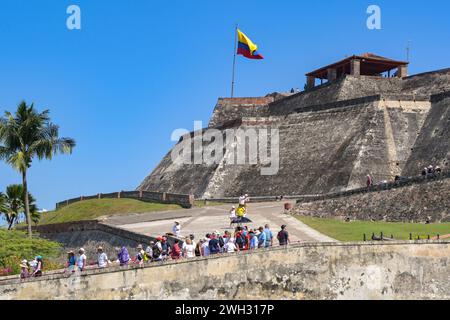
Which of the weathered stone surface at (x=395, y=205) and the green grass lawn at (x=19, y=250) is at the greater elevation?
the weathered stone surface at (x=395, y=205)

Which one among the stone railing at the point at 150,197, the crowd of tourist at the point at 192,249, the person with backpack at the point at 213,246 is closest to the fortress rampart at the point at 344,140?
the stone railing at the point at 150,197

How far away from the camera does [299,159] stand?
4659 cm

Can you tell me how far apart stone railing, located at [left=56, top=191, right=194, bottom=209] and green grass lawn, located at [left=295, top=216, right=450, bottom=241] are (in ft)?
39.5

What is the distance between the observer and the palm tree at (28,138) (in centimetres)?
3356

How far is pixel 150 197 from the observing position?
4834 cm

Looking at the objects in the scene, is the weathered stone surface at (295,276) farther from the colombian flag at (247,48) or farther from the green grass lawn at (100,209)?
the colombian flag at (247,48)

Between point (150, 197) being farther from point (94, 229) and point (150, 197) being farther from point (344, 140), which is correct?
point (344, 140)

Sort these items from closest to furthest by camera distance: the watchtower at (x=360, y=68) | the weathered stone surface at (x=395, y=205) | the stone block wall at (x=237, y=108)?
the weathered stone surface at (x=395, y=205) → the watchtower at (x=360, y=68) → the stone block wall at (x=237, y=108)

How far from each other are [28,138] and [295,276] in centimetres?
1630

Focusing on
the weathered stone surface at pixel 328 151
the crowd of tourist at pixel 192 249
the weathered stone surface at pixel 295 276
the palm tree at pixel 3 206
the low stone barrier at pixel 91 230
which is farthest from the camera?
the weathered stone surface at pixel 328 151

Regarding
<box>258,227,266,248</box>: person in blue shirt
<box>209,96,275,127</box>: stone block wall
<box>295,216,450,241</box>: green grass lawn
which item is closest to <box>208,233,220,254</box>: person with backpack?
<box>258,227,266,248</box>: person in blue shirt

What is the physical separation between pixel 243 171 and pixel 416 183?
1924 cm

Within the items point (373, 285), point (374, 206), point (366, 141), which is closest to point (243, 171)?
point (366, 141)

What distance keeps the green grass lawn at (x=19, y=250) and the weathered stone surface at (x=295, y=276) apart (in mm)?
5827
